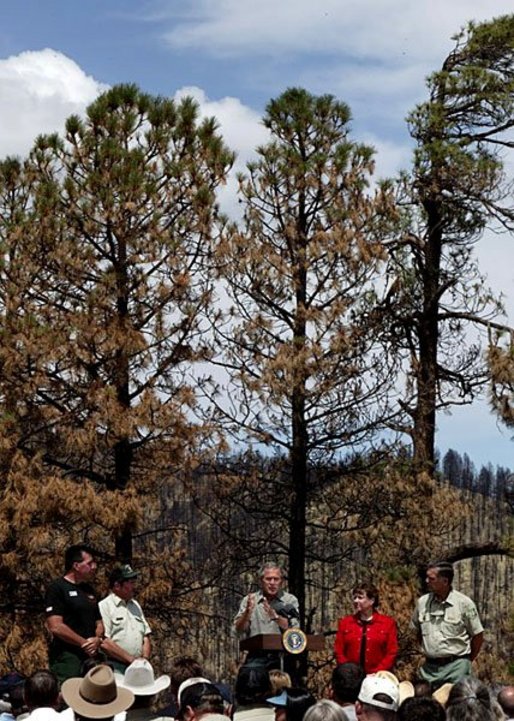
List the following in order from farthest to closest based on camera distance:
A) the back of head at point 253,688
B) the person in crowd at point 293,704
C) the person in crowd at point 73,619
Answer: the person in crowd at point 73,619
the back of head at point 253,688
the person in crowd at point 293,704

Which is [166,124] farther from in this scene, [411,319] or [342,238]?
[411,319]

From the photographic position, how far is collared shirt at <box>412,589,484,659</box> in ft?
30.3

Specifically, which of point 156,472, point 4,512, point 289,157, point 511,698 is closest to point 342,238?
point 289,157

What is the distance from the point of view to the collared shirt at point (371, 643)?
9336mm

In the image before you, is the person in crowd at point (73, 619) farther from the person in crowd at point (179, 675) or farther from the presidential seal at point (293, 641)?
the person in crowd at point (179, 675)

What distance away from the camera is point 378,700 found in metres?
5.48

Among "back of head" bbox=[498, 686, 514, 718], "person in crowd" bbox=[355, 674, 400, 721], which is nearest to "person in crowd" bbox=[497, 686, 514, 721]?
"back of head" bbox=[498, 686, 514, 718]

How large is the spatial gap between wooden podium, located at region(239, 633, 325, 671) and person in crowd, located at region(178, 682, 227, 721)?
2749mm

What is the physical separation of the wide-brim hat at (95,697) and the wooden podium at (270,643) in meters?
2.72

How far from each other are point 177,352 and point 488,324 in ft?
14.5

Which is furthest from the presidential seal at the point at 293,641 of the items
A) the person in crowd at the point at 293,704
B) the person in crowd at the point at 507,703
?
the person in crowd at the point at 293,704

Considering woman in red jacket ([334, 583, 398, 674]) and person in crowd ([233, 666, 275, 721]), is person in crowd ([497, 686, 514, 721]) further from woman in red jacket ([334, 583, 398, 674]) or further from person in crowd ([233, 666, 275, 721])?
woman in red jacket ([334, 583, 398, 674])

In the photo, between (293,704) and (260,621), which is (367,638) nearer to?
(260,621)

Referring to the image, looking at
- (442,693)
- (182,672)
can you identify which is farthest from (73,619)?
(442,693)
